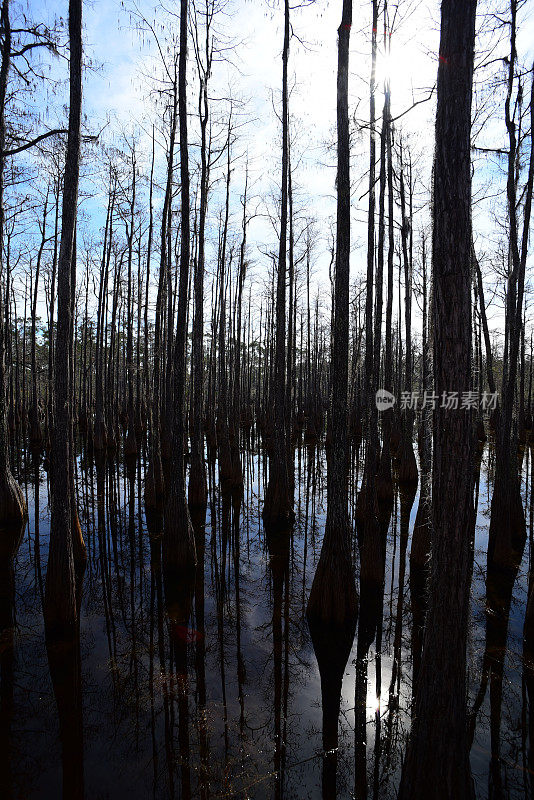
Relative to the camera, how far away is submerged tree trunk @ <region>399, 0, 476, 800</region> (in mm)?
2141

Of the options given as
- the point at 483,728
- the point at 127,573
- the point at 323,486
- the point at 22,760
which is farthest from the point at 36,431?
the point at 483,728

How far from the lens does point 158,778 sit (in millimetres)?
2916

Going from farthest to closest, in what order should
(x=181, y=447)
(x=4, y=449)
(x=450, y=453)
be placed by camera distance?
(x=4, y=449) < (x=181, y=447) < (x=450, y=453)

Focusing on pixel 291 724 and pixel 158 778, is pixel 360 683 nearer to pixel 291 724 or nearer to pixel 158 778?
pixel 291 724

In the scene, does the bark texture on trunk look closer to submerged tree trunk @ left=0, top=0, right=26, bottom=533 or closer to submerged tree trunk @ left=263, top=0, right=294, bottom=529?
submerged tree trunk @ left=263, top=0, right=294, bottom=529

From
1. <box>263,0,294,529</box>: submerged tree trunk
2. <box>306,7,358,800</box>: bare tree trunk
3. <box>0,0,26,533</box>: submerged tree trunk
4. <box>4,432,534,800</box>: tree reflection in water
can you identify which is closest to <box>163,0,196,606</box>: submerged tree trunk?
<box>4,432,534,800</box>: tree reflection in water

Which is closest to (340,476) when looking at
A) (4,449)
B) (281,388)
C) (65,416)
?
(65,416)

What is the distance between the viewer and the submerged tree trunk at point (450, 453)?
2.14 m

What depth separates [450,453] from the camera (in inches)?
86.5

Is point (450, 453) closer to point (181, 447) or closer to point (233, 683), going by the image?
point (233, 683)

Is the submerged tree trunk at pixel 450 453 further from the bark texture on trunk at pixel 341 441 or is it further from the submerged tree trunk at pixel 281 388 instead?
the submerged tree trunk at pixel 281 388

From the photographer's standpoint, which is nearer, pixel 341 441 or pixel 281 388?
pixel 341 441

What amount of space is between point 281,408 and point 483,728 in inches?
213

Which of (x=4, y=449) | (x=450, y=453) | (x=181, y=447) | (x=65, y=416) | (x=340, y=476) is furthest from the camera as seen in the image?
(x=4, y=449)
